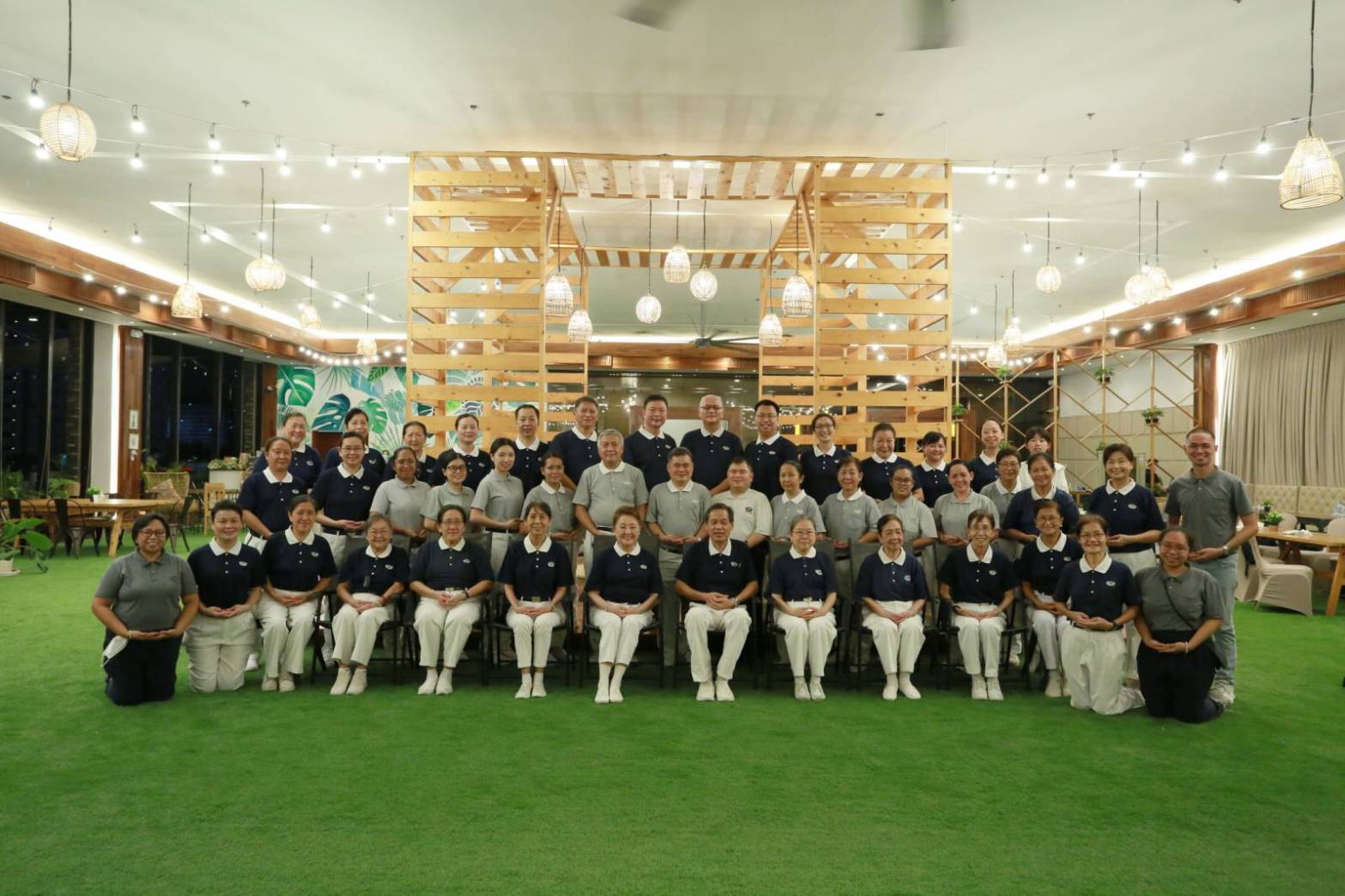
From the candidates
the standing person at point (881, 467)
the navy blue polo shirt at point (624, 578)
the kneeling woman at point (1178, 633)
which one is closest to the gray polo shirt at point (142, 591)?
the navy blue polo shirt at point (624, 578)

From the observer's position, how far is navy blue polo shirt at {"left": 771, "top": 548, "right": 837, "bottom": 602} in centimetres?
519

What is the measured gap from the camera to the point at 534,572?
17.0 feet

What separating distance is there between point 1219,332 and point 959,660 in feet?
36.2

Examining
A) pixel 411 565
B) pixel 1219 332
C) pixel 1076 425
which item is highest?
pixel 1219 332

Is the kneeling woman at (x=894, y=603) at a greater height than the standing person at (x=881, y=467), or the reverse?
the standing person at (x=881, y=467)

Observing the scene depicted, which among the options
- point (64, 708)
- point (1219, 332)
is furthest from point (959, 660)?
point (1219, 332)

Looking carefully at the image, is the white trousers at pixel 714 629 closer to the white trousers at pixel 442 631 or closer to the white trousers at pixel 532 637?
the white trousers at pixel 532 637

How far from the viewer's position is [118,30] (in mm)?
5277

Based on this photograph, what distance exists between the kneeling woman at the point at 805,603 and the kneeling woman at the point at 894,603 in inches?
9.3

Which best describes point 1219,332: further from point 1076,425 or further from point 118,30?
point 118,30

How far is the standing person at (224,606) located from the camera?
496 centimetres

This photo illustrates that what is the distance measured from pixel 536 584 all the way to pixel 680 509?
1.04 meters

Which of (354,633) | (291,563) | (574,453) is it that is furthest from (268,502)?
(574,453)

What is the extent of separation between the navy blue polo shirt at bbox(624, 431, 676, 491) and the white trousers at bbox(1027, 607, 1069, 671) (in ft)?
8.56
